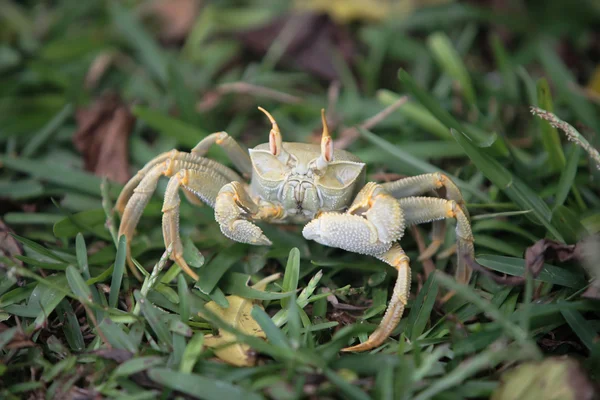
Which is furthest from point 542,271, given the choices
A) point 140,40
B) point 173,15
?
point 173,15

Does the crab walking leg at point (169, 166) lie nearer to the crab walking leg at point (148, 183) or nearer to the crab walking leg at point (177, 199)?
the crab walking leg at point (148, 183)

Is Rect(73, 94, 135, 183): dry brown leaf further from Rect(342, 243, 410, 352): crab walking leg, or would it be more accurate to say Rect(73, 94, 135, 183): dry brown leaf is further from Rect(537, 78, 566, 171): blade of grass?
Rect(537, 78, 566, 171): blade of grass

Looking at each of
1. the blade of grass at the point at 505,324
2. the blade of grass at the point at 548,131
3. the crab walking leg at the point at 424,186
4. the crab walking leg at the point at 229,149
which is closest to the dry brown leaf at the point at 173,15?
the crab walking leg at the point at 229,149

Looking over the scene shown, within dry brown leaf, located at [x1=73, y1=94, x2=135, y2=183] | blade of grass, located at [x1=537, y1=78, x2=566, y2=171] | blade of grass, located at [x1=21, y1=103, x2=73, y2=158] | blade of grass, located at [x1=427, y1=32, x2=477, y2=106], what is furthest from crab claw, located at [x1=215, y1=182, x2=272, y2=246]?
blade of grass, located at [x1=427, y1=32, x2=477, y2=106]

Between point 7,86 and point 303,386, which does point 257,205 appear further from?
point 7,86

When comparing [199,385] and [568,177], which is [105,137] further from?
[568,177]
